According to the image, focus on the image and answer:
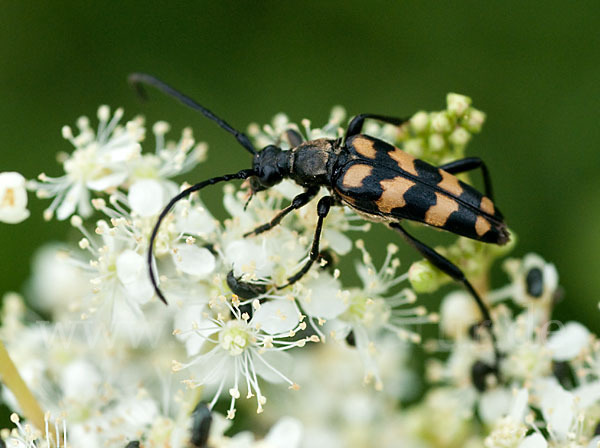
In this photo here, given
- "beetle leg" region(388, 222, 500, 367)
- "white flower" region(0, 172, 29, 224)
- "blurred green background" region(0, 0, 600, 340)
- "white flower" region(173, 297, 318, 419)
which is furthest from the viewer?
"blurred green background" region(0, 0, 600, 340)

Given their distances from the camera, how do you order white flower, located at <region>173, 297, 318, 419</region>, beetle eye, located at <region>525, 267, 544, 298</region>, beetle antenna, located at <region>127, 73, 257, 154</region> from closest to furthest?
white flower, located at <region>173, 297, 318, 419</region>
beetle eye, located at <region>525, 267, 544, 298</region>
beetle antenna, located at <region>127, 73, 257, 154</region>

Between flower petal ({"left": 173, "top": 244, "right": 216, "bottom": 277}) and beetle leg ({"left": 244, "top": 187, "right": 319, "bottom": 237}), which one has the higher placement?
beetle leg ({"left": 244, "top": 187, "right": 319, "bottom": 237})

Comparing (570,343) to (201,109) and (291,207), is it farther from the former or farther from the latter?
(201,109)

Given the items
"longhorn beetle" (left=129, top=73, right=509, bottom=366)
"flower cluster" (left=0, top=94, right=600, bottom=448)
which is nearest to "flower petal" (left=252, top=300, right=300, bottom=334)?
"flower cluster" (left=0, top=94, right=600, bottom=448)

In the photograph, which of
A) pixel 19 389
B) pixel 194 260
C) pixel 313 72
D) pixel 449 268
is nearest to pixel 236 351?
pixel 194 260

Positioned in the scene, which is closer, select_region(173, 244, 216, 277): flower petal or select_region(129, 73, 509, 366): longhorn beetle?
select_region(173, 244, 216, 277): flower petal

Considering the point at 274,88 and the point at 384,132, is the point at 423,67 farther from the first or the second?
the point at 384,132

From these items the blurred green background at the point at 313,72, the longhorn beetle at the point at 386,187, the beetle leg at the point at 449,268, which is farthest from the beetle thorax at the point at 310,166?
the blurred green background at the point at 313,72

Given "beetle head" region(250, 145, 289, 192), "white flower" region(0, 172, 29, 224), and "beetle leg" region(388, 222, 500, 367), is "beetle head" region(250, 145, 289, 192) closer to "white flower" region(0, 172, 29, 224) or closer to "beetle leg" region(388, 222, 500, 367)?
"beetle leg" region(388, 222, 500, 367)
